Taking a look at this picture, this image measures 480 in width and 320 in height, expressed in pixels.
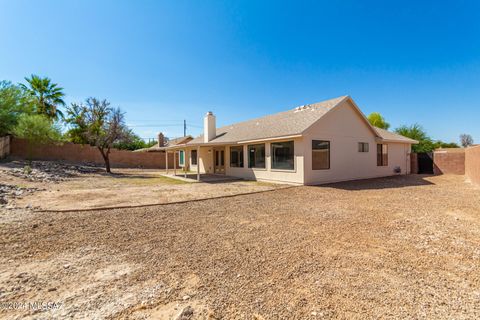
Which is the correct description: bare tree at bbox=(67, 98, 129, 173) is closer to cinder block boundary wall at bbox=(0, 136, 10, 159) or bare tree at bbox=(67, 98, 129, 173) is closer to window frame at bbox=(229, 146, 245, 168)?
cinder block boundary wall at bbox=(0, 136, 10, 159)

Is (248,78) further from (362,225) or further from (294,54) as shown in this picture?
(362,225)

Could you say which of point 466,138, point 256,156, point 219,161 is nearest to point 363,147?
point 256,156

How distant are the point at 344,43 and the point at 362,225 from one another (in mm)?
13837

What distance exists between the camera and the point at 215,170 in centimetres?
1930

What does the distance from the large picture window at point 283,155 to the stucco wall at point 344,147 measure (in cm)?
90

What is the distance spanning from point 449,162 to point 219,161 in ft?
56.9

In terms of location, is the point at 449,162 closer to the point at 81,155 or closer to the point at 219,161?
the point at 219,161

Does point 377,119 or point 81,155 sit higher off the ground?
point 377,119

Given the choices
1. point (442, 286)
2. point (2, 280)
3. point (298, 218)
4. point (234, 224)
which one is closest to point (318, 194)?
point (298, 218)

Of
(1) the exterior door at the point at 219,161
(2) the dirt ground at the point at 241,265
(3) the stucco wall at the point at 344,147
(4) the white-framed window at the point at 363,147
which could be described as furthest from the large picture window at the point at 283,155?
(1) the exterior door at the point at 219,161

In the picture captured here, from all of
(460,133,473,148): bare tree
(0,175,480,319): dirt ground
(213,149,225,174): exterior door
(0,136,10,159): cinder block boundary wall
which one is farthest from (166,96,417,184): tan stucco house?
(460,133,473,148): bare tree

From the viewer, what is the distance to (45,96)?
25.4 metres

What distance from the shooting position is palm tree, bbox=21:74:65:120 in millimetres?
24469

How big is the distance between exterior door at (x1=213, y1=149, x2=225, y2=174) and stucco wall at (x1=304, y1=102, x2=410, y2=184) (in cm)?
863
